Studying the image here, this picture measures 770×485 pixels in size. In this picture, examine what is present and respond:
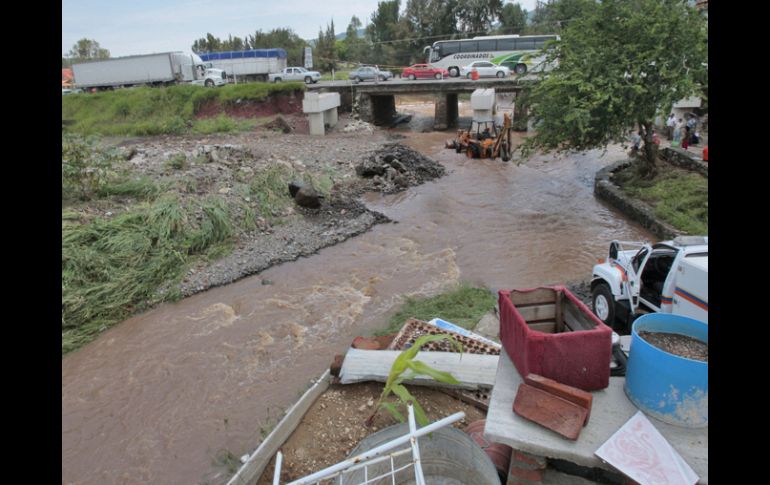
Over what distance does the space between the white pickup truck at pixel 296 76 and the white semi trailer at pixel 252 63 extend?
→ 9.27 feet

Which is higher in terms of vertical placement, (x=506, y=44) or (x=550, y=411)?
(x=506, y=44)

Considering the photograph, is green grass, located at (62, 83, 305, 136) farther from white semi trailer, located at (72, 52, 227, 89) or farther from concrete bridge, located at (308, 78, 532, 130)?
white semi trailer, located at (72, 52, 227, 89)

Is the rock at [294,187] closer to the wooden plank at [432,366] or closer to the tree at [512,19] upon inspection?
the wooden plank at [432,366]

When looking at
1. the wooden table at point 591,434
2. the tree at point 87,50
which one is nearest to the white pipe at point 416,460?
the wooden table at point 591,434

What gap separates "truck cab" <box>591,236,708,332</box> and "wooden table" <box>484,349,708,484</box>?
12.2ft

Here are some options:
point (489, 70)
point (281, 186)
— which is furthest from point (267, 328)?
point (489, 70)

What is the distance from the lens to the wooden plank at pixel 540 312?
3695mm

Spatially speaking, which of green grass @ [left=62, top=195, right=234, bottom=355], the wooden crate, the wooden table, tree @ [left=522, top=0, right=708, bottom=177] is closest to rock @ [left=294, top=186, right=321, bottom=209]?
green grass @ [left=62, top=195, right=234, bottom=355]

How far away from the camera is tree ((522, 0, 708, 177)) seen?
13320 millimetres

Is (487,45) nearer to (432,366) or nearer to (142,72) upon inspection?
(142,72)

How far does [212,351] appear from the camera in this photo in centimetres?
841

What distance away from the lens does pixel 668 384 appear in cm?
268

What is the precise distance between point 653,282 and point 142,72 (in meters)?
40.9
